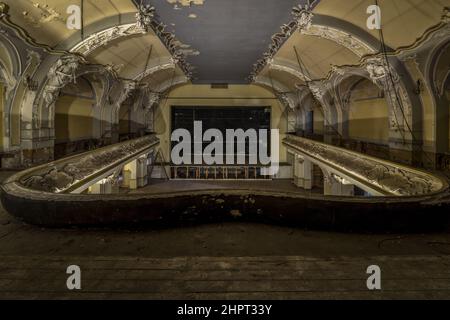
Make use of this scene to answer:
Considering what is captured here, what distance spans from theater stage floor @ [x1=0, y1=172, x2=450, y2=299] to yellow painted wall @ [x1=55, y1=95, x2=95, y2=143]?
788 cm

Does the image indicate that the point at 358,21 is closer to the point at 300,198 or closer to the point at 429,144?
the point at 429,144

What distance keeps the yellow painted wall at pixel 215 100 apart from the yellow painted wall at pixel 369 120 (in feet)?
27.0

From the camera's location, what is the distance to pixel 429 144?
7738mm

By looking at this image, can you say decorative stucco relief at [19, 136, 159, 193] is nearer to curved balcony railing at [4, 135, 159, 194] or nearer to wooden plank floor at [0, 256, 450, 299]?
curved balcony railing at [4, 135, 159, 194]

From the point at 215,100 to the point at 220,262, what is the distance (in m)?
19.2

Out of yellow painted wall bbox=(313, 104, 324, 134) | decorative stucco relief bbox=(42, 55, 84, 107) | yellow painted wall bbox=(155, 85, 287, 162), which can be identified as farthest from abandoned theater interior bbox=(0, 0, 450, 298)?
yellow painted wall bbox=(155, 85, 287, 162)

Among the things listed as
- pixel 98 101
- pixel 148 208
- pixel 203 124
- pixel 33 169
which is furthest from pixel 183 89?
pixel 148 208

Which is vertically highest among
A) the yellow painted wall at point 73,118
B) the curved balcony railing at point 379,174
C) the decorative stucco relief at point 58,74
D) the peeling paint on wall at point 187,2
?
the peeling paint on wall at point 187,2

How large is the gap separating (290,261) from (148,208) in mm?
1618

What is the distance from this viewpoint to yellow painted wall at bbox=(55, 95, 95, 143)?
1055 centimetres

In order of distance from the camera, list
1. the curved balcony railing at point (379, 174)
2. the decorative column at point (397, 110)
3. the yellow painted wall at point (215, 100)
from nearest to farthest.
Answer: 1. the curved balcony railing at point (379, 174)
2. the decorative column at point (397, 110)
3. the yellow painted wall at point (215, 100)

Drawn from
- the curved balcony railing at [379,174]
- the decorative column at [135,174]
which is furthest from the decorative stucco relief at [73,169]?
the decorative column at [135,174]

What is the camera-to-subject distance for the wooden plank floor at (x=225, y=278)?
204 centimetres

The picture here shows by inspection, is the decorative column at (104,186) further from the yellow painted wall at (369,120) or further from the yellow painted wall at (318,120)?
the yellow painted wall at (318,120)
